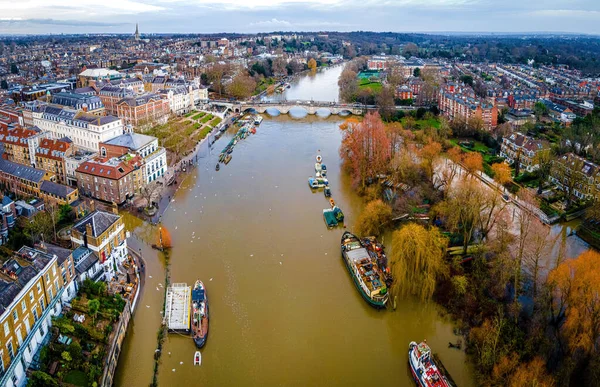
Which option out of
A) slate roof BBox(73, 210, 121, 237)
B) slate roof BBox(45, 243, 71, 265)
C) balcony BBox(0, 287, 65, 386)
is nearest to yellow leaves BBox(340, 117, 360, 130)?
slate roof BBox(73, 210, 121, 237)

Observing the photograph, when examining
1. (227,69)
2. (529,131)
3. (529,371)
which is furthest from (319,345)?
(227,69)

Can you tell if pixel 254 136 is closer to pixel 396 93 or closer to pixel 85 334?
pixel 396 93

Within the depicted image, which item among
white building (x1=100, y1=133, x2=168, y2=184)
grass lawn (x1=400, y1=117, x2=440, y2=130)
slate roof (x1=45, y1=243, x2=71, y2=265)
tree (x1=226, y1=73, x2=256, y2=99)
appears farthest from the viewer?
tree (x1=226, y1=73, x2=256, y2=99)

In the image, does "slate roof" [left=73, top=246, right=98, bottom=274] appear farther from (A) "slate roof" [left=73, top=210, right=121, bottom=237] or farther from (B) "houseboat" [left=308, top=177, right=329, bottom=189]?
(B) "houseboat" [left=308, top=177, right=329, bottom=189]

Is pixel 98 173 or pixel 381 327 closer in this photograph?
pixel 381 327

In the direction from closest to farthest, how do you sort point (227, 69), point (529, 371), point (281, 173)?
point (529, 371) < point (281, 173) < point (227, 69)

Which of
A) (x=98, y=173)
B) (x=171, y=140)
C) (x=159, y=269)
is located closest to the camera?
(x=159, y=269)

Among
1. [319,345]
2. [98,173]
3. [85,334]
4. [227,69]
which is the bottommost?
[319,345]
